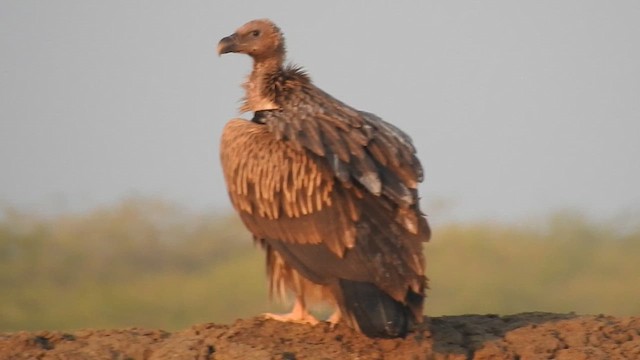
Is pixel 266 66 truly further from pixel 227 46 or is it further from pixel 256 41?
pixel 227 46

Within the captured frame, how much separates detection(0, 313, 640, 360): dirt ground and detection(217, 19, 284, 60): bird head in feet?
8.76

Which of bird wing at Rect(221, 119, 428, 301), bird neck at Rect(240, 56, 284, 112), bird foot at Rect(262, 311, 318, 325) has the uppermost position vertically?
bird neck at Rect(240, 56, 284, 112)

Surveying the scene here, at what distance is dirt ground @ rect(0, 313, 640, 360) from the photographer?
1345 centimetres

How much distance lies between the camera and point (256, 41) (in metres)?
15.5

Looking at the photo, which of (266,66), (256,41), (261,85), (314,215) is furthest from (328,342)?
(256,41)

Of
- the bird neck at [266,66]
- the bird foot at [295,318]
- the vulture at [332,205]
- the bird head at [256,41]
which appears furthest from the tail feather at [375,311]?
the bird head at [256,41]

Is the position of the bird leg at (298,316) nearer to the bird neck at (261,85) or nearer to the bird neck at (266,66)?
the bird neck at (261,85)

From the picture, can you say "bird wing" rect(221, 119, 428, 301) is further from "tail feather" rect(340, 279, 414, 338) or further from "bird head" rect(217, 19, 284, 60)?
"bird head" rect(217, 19, 284, 60)

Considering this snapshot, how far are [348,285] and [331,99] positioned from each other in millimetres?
2051

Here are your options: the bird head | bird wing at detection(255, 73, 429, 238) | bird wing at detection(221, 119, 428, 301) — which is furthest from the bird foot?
the bird head

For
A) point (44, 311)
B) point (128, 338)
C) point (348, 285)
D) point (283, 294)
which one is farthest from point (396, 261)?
point (44, 311)

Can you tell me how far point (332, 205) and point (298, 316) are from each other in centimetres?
104

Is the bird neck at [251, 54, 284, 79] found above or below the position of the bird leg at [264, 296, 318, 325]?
above

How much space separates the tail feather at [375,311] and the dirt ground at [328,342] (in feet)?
0.80
